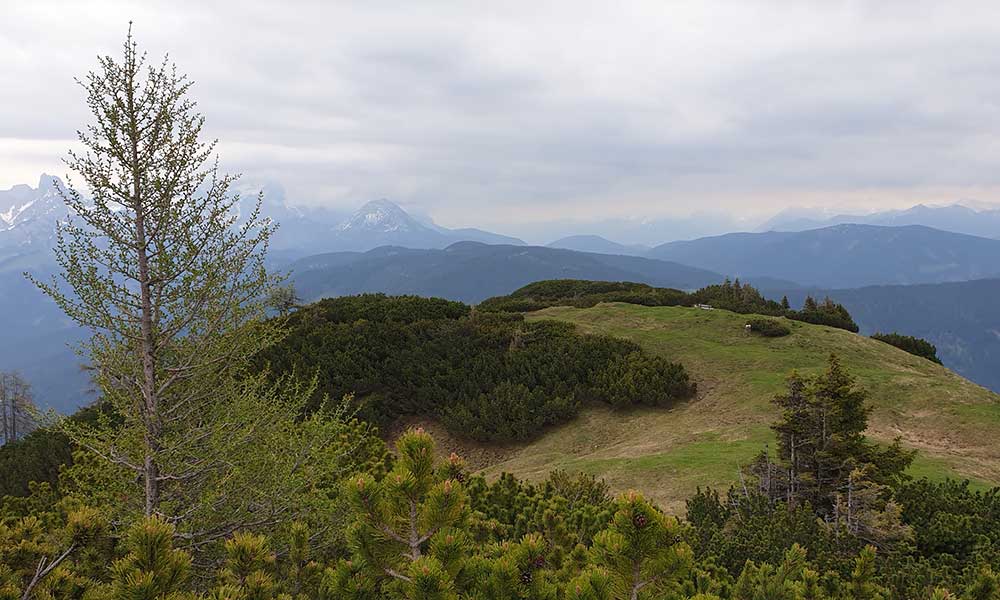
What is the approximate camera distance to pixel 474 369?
2248 centimetres

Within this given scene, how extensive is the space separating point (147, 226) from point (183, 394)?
8.00ft

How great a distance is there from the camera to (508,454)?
1895cm

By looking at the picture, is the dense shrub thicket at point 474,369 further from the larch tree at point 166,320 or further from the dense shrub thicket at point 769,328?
the larch tree at point 166,320

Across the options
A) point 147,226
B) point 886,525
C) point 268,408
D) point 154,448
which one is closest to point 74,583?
point 154,448

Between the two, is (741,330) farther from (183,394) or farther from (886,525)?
(183,394)

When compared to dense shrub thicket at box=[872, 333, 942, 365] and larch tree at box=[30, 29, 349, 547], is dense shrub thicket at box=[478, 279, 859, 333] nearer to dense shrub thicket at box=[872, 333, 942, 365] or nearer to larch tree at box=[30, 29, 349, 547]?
dense shrub thicket at box=[872, 333, 942, 365]

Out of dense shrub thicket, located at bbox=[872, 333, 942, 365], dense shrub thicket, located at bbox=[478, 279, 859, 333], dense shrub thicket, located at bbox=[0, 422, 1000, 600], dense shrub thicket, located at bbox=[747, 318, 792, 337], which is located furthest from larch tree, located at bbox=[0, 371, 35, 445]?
dense shrub thicket, located at bbox=[872, 333, 942, 365]

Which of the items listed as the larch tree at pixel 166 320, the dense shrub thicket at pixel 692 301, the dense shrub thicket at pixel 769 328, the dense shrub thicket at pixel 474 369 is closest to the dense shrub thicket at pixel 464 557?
the larch tree at pixel 166 320

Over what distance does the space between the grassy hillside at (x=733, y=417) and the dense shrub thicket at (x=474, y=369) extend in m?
0.96

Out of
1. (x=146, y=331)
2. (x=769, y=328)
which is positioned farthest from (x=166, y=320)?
(x=769, y=328)

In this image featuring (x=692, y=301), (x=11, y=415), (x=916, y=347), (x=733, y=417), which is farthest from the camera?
(x=11, y=415)

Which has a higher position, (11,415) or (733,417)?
(733,417)

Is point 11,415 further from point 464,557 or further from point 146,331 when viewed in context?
point 464,557

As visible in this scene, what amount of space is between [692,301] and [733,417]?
Result: 52.2 feet
